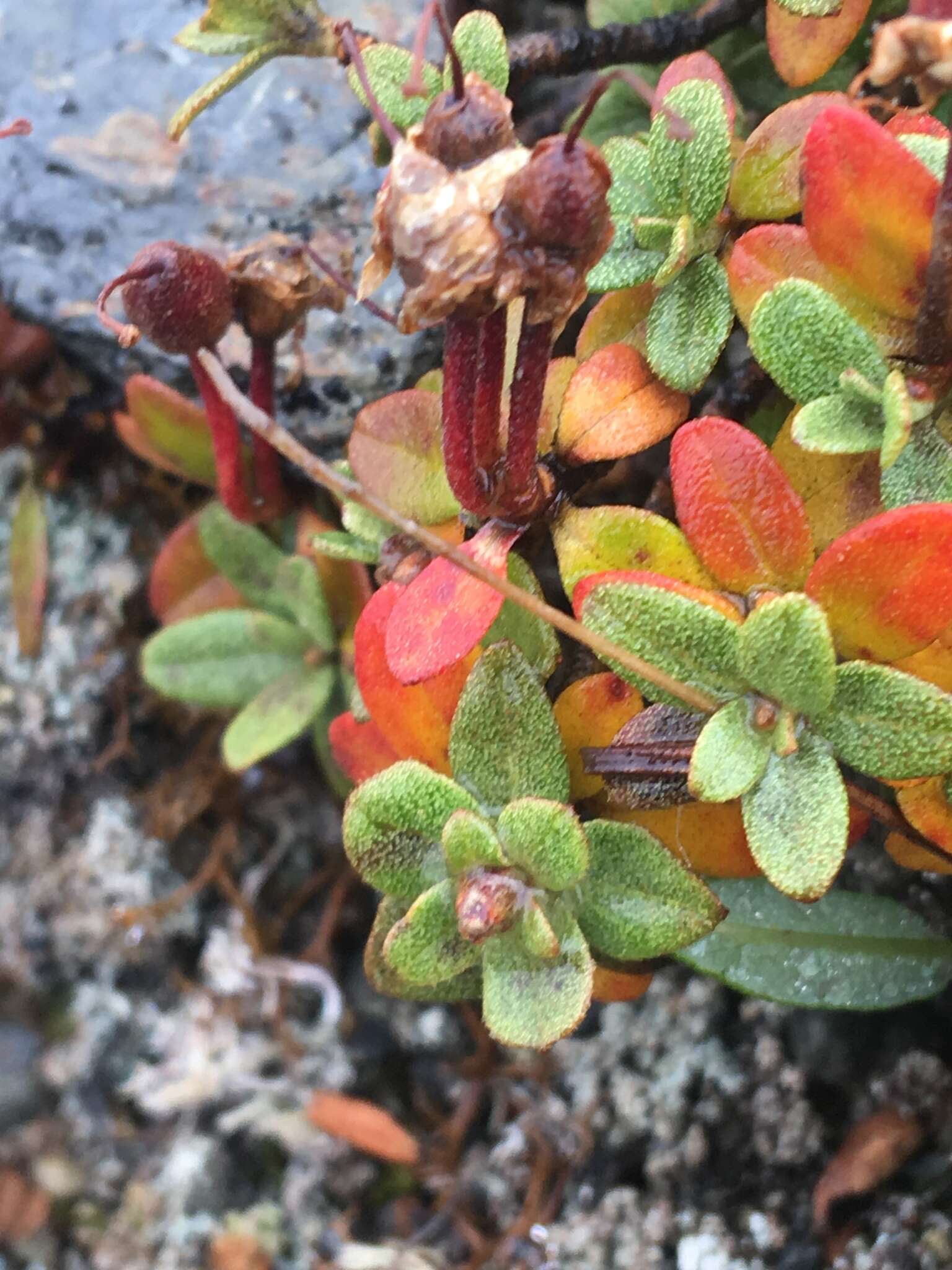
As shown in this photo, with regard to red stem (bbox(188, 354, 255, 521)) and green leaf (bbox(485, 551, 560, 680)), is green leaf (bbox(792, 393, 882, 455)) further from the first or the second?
red stem (bbox(188, 354, 255, 521))

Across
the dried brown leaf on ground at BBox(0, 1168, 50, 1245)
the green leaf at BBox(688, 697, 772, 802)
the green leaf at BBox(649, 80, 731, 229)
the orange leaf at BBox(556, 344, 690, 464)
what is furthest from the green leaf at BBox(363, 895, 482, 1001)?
the dried brown leaf on ground at BBox(0, 1168, 50, 1245)

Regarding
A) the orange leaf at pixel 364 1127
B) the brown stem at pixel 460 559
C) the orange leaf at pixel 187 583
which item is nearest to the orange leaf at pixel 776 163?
the brown stem at pixel 460 559

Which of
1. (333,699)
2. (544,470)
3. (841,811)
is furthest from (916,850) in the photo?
(333,699)

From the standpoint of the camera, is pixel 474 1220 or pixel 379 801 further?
pixel 474 1220

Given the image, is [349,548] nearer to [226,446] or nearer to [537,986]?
[226,446]

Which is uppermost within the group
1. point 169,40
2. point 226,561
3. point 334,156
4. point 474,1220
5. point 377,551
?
point 169,40

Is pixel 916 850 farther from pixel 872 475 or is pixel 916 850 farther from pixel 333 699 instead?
pixel 333 699

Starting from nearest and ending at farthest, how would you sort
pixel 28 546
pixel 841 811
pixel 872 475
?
1. pixel 841 811
2. pixel 872 475
3. pixel 28 546
